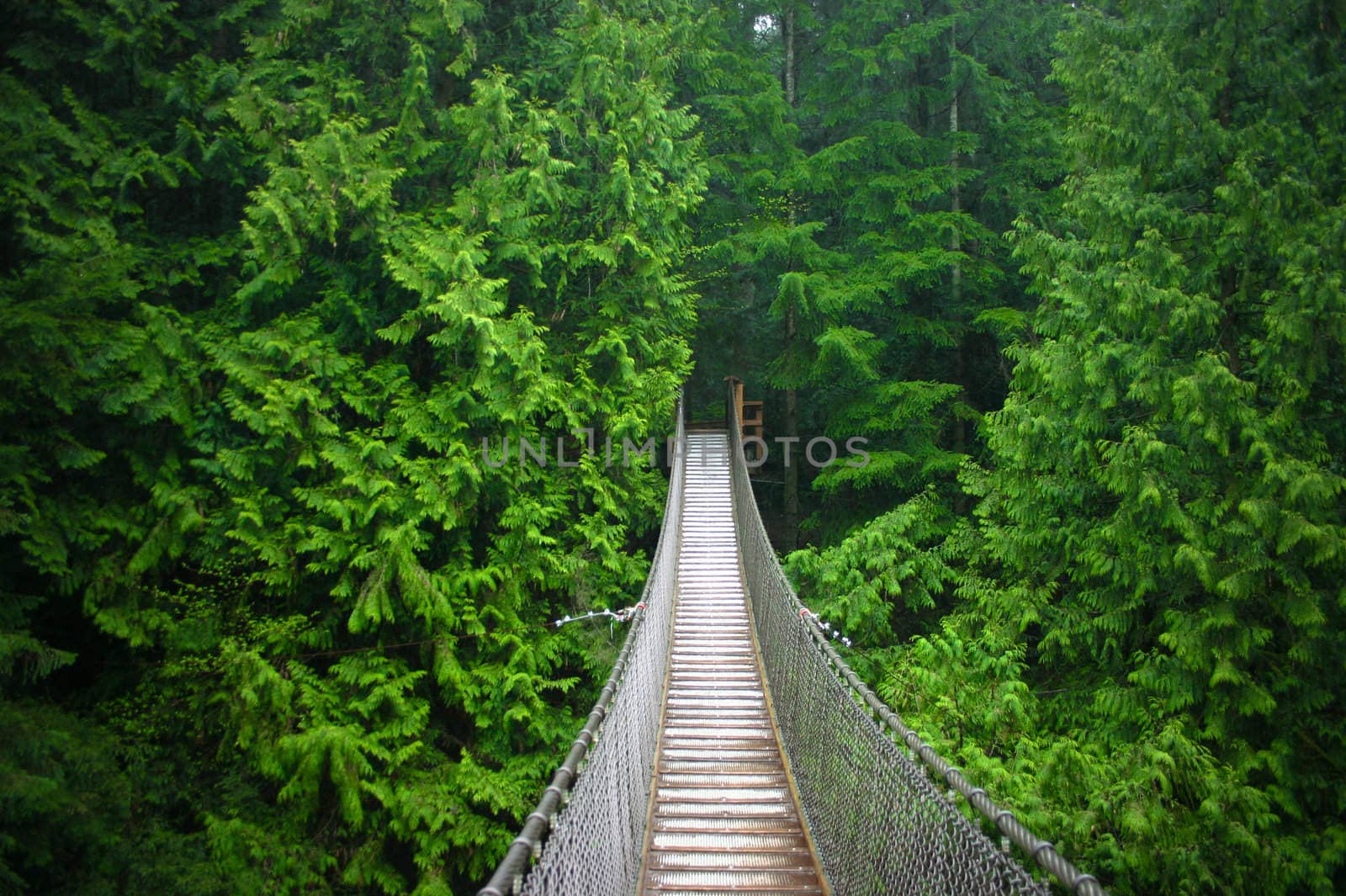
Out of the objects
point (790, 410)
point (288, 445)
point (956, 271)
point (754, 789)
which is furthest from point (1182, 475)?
point (288, 445)

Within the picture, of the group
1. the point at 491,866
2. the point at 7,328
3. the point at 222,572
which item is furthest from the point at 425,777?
the point at 7,328

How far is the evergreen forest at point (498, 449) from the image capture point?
468cm

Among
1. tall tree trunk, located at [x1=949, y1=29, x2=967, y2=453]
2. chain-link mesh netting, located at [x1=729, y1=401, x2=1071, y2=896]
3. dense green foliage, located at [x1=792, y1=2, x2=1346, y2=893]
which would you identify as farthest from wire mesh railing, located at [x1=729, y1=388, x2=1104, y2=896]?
tall tree trunk, located at [x1=949, y1=29, x2=967, y2=453]

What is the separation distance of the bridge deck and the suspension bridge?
0.4 inches

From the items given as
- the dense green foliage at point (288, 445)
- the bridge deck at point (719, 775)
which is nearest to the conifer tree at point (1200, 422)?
the bridge deck at point (719, 775)

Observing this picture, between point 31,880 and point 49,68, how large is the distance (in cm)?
635

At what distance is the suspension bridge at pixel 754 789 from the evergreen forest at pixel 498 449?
1.08 meters

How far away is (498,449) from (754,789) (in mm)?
3878

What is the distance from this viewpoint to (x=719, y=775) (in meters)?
4.02

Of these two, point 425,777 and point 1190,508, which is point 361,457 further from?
point 1190,508

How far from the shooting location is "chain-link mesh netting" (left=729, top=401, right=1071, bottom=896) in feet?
6.40

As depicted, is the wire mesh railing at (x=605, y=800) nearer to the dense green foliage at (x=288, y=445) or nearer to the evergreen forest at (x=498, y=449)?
the evergreen forest at (x=498, y=449)

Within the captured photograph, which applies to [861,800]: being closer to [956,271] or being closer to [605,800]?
[605,800]

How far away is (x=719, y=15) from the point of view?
384 inches
